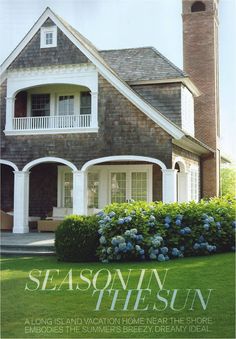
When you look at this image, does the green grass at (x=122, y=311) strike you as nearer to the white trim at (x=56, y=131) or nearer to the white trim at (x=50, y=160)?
the white trim at (x=50, y=160)

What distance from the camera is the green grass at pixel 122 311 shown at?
5.58 m

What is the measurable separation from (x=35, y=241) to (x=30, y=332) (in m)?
8.86

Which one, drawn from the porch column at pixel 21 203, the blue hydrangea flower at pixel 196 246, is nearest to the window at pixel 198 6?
the porch column at pixel 21 203

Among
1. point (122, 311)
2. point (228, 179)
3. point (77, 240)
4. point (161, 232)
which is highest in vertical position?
point (228, 179)

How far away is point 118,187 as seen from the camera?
774 inches

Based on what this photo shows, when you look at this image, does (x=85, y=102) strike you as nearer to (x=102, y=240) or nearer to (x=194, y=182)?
(x=194, y=182)

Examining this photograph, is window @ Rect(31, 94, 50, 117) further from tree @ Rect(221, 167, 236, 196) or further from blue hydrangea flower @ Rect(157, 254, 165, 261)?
tree @ Rect(221, 167, 236, 196)

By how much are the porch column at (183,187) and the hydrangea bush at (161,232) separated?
7695 mm

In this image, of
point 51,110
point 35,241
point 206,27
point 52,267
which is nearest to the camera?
point 52,267

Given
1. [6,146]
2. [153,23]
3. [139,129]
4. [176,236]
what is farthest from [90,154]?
[153,23]

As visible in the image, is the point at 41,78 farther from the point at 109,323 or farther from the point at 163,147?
the point at 109,323

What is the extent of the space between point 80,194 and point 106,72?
4.56 m

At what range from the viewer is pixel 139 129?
54.4ft

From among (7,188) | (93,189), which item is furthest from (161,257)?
(7,188)
